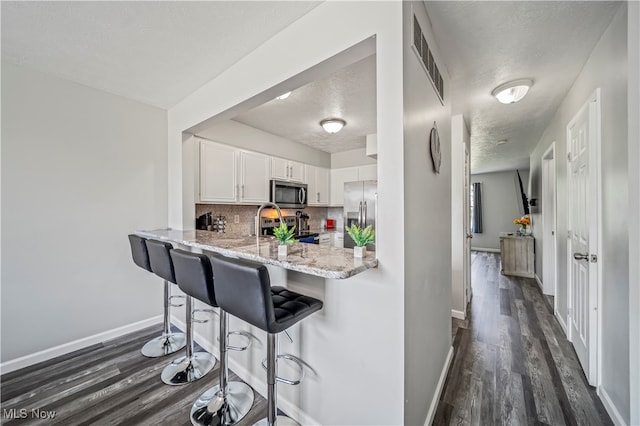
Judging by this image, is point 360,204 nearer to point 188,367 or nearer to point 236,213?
point 236,213

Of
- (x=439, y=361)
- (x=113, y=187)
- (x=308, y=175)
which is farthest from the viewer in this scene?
(x=308, y=175)

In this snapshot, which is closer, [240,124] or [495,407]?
[495,407]

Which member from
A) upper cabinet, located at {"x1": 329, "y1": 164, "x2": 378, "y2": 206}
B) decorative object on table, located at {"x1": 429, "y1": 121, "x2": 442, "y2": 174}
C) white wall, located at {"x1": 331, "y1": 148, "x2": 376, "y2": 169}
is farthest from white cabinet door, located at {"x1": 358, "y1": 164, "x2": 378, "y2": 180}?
decorative object on table, located at {"x1": 429, "y1": 121, "x2": 442, "y2": 174}

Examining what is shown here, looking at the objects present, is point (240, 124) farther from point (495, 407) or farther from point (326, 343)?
point (495, 407)

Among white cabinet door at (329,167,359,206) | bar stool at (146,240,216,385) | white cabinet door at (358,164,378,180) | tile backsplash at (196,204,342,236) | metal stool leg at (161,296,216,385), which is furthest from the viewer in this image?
white cabinet door at (329,167,359,206)

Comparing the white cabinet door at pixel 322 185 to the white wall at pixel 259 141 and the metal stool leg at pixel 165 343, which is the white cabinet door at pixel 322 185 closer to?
the white wall at pixel 259 141

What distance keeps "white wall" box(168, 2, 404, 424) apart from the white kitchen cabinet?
285 cm

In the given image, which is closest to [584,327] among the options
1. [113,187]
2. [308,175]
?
[308,175]

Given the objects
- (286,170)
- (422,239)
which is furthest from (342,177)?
(422,239)

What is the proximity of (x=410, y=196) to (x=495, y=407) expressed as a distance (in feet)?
5.38

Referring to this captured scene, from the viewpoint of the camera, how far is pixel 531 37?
1766 mm

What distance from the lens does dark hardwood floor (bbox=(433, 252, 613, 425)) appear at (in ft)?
5.45

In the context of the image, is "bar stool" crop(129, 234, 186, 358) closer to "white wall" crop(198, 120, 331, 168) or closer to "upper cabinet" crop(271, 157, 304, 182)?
"white wall" crop(198, 120, 331, 168)

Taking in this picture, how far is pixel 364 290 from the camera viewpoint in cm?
131
